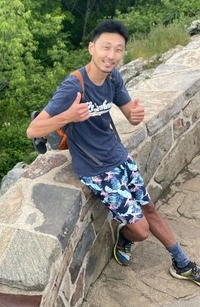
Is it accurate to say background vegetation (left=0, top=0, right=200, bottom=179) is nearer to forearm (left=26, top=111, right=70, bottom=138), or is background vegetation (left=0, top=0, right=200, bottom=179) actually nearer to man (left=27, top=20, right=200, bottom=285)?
man (left=27, top=20, right=200, bottom=285)

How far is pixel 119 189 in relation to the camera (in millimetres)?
2994

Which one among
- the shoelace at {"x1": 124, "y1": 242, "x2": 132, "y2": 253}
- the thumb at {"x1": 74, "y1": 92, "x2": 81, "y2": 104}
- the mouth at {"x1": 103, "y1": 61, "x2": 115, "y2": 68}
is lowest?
the shoelace at {"x1": 124, "y1": 242, "x2": 132, "y2": 253}

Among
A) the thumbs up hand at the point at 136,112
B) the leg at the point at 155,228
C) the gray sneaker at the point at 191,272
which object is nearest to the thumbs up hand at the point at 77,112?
the thumbs up hand at the point at 136,112

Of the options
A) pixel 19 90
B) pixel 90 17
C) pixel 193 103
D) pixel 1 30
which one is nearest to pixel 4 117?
pixel 19 90

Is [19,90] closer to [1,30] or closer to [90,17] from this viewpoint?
[1,30]

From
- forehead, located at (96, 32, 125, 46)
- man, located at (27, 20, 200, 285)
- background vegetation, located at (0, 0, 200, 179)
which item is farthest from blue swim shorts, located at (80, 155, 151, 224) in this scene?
background vegetation, located at (0, 0, 200, 179)

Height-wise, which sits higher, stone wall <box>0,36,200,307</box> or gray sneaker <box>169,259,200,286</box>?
stone wall <box>0,36,200,307</box>

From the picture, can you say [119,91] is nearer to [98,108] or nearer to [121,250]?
[98,108]

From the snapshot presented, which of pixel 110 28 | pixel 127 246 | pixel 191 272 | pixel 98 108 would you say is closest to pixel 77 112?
pixel 98 108

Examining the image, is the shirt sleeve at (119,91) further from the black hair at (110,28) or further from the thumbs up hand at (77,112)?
the thumbs up hand at (77,112)

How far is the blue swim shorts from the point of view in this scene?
2.97m

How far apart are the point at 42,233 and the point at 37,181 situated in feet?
1.74

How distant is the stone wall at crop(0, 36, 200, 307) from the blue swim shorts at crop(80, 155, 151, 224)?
0.32 feet

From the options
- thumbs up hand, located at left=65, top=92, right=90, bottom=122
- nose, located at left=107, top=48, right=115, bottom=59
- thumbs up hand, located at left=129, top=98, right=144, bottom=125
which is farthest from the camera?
thumbs up hand, located at left=129, top=98, right=144, bottom=125
